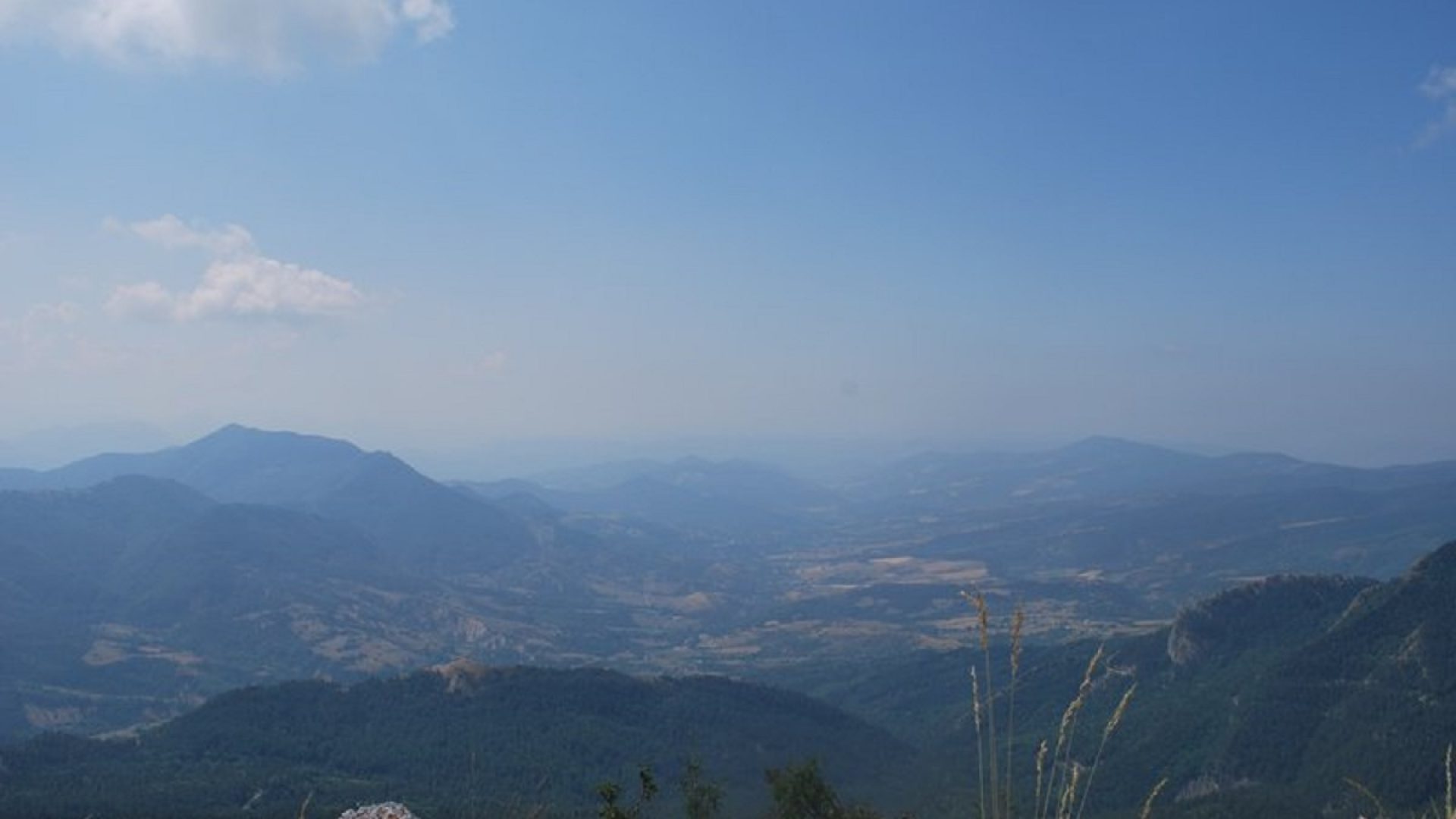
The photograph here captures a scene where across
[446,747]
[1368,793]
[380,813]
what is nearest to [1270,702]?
[446,747]

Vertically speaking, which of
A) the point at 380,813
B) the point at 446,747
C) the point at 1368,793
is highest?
the point at 1368,793

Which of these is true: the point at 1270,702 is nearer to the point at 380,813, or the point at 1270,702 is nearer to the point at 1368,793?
the point at 380,813

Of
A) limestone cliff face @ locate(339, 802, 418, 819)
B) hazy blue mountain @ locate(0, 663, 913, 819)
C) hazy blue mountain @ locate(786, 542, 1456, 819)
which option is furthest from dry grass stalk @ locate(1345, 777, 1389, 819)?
hazy blue mountain @ locate(786, 542, 1456, 819)

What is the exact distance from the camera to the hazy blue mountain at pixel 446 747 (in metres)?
62.3

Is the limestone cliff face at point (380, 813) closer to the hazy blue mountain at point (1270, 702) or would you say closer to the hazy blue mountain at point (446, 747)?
the hazy blue mountain at point (446, 747)

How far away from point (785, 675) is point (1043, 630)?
50.7m


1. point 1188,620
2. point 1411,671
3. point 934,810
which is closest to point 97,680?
point 934,810

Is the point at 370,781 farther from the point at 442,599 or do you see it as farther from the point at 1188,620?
the point at 442,599

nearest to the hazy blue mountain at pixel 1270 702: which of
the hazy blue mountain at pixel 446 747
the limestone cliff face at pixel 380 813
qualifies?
the hazy blue mountain at pixel 446 747

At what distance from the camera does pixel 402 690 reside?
9469 centimetres

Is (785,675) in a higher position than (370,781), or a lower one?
lower

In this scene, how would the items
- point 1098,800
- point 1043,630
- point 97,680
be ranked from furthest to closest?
point 1043,630 → point 97,680 → point 1098,800

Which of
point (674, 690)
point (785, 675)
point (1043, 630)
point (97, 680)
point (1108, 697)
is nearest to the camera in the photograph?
point (1108, 697)

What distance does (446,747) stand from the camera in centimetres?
8256
